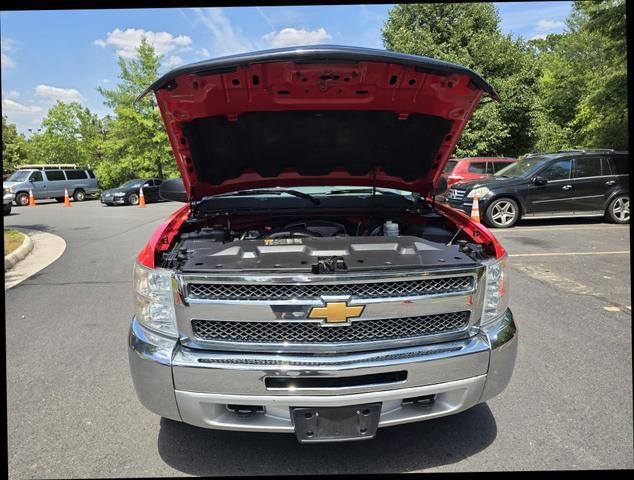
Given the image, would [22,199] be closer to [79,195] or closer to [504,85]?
[79,195]

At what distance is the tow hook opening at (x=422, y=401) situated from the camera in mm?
2195

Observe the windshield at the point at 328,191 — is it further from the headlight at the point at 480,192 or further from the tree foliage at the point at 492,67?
the tree foliage at the point at 492,67

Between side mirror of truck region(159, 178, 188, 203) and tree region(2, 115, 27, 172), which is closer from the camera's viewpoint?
side mirror of truck region(159, 178, 188, 203)

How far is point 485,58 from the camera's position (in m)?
20.9

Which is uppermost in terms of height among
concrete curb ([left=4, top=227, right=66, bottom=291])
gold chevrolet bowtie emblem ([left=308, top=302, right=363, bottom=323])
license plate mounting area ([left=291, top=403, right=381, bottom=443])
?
gold chevrolet bowtie emblem ([left=308, top=302, right=363, bottom=323])

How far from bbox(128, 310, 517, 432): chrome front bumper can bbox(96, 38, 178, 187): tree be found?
93.9 ft

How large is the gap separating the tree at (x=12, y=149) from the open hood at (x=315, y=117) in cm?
4668

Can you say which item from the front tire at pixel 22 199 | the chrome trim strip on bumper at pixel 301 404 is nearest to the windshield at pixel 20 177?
the front tire at pixel 22 199

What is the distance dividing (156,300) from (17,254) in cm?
743

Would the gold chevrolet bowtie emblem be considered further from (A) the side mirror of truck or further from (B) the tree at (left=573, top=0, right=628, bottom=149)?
(B) the tree at (left=573, top=0, right=628, bottom=149)

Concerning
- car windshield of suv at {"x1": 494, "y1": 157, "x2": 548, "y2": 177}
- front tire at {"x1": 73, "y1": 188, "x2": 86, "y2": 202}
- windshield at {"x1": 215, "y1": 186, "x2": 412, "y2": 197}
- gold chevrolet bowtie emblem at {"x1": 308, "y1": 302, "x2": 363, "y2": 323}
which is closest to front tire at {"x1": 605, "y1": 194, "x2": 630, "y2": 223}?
car windshield of suv at {"x1": 494, "y1": 157, "x2": 548, "y2": 177}

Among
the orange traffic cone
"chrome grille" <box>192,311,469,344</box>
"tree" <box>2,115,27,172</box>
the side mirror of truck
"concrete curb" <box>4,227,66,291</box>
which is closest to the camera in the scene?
"chrome grille" <box>192,311,469,344</box>

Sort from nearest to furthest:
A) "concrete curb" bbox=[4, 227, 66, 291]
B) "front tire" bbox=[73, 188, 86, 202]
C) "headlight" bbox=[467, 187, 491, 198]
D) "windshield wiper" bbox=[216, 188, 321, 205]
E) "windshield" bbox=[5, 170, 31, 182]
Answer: "windshield wiper" bbox=[216, 188, 321, 205] < "concrete curb" bbox=[4, 227, 66, 291] < "headlight" bbox=[467, 187, 491, 198] < "windshield" bbox=[5, 170, 31, 182] < "front tire" bbox=[73, 188, 86, 202]

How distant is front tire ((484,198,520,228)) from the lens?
404 inches
